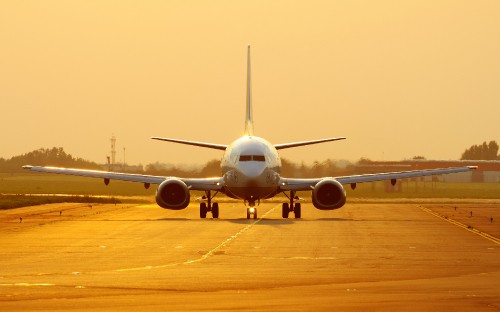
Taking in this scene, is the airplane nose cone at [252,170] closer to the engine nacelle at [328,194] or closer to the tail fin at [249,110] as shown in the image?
the engine nacelle at [328,194]

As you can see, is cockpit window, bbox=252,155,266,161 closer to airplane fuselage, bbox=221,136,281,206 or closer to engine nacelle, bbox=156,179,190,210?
airplane fuselage, bbox=221,136,281,206

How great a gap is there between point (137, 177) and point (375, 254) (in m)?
30.5

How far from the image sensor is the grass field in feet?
333

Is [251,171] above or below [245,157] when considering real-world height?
below

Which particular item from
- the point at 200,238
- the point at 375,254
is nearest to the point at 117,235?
the point at 200,238

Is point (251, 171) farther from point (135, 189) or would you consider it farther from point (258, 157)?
point (135, 189)

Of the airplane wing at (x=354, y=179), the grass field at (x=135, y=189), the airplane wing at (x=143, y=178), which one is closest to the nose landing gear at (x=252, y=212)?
the airplane wing at (x=143, y=178)

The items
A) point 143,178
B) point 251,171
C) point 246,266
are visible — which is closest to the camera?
point 246,266

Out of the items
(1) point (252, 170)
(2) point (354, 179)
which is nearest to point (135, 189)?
(2) point (354, 179)

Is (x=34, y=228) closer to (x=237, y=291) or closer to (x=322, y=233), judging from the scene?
(x=322, y=233)

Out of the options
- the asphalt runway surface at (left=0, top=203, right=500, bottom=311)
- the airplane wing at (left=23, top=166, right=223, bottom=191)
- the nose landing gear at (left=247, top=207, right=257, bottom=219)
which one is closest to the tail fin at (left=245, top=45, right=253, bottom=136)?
the airplane wing at (left=23, top=166, right=223, bottom=191)

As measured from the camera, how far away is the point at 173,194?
5559 centimetres

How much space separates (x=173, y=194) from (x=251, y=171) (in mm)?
4138

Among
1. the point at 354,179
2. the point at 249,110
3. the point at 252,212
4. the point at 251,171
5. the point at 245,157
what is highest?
the point at 249,110
